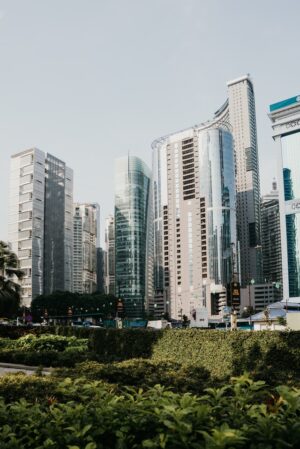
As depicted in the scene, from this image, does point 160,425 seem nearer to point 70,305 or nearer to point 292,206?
point 292,206

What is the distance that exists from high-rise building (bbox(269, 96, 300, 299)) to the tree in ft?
355

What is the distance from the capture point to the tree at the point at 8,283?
4353 cm

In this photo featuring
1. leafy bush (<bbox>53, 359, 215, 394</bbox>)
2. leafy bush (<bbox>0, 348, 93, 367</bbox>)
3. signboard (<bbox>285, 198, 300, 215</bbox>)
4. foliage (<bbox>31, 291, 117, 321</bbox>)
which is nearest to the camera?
leafy bush (<bbox>53, 359, 215, 394</bbox>)

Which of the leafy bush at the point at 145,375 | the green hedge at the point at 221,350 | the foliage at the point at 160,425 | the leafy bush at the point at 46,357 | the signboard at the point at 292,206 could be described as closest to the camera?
the foliage at the point at 160,425

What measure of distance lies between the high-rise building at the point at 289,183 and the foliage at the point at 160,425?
14028 cm

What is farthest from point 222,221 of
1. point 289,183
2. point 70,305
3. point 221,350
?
point 221,350

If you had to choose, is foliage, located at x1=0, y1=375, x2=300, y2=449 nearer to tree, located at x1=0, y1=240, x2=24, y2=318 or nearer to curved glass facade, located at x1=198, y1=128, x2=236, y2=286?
tree, located at x1=0, y1=240, x2=24, y2=318

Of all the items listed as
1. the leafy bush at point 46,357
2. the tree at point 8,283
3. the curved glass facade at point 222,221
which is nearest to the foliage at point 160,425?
the leafy bush at point 46,357

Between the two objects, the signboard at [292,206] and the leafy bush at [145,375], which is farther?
the signboard at [292,206]

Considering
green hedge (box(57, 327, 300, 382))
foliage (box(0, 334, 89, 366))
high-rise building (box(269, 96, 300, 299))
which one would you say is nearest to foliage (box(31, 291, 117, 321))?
high-rise building (box(269, 96, 300, 299))

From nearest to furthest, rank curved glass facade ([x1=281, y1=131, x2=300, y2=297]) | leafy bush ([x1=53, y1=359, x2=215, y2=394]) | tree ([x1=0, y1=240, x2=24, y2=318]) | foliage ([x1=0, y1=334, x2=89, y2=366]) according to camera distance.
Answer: leafy bush ([x1=53, y1=359, x2=215, y2=394]), foliage ([x1=0, y1=334, x2=89, y2=366]), tree ([x1=0, y1=240, x2=24, y2=318]), curved glass facade ([x1=281, y1=131, x2=300, y2=297])

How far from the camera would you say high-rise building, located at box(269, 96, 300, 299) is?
460ft

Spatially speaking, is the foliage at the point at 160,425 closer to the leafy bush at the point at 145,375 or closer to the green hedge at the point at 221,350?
the leafy bush at the point at 145,375

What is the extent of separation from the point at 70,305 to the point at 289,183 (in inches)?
2924
